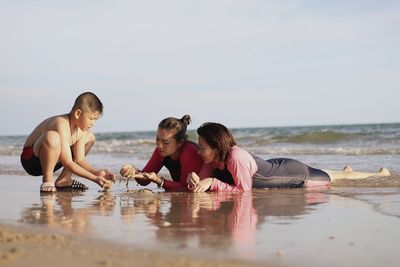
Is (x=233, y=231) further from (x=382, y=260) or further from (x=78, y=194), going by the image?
(x=78, y=194)

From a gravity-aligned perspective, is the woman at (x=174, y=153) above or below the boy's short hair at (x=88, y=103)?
below

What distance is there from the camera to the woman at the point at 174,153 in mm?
5730

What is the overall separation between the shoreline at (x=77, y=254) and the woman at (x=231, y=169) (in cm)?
260

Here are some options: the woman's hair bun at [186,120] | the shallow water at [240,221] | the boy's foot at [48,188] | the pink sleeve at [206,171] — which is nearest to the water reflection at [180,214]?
the shallow water at [240,221]

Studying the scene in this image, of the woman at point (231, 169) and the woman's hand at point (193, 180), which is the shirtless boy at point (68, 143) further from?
the woman at point (231, 169)

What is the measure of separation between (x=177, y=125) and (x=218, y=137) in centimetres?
47

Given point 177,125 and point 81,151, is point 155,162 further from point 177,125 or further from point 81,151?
point 81,151

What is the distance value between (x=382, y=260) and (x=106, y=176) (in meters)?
3.59

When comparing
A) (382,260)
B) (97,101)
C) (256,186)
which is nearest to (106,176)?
(97,101)

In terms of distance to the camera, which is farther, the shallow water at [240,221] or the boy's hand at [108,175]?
the boy's hand at [108,175]

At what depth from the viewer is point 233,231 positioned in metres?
3.23

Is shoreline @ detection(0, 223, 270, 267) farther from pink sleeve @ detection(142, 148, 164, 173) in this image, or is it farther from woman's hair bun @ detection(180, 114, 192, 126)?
pink sleeve @ detection(142, 148, 164, 173)

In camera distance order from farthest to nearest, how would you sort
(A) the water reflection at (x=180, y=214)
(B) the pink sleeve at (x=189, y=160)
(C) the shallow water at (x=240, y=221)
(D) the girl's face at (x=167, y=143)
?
(B) the pink sleeve at (x=189, y=160), (D) the girl's face at (x=167, y=143), (A) the water reflection at (x=180, y=214), (C) the shallow water at (x=240, y=221)

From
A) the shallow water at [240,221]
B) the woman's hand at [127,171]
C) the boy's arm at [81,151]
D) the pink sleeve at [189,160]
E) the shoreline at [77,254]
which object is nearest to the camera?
the shoreline at [77,254]
